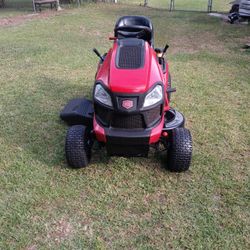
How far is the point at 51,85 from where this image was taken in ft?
18.7

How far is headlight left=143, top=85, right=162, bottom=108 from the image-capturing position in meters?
3.05

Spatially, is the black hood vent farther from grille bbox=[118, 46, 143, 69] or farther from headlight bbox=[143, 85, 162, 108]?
headlight bbox=[143, 85, 162, 108]

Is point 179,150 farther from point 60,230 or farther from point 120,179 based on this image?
point 60,230

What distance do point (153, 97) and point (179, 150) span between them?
21.7 inches

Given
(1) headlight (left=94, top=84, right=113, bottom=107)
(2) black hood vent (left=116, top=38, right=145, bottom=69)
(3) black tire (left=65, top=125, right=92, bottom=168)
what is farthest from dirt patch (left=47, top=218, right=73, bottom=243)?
(2) black hood vent (left=116, top=38, right=145, bottom=69)

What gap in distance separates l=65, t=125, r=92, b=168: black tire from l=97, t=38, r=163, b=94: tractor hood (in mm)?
549

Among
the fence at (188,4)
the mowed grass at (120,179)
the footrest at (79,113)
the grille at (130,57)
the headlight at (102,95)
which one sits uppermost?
the grille at (130,57)

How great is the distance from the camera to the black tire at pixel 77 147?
10.8 feet

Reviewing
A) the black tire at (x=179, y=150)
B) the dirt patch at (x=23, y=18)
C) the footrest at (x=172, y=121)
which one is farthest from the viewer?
the dirt patch at (x=23, y=18)

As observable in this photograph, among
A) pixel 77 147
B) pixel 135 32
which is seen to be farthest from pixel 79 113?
pixel 135 32

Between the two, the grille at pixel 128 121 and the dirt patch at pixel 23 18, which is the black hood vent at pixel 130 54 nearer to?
the grille at pixel 128 121

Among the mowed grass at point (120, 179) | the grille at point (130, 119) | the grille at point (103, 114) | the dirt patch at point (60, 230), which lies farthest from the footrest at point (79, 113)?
the dirt patch at point (60, 230)

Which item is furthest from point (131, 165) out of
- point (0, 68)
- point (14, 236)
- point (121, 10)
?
point (121, 10)

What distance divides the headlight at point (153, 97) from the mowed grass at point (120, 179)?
756 mm
